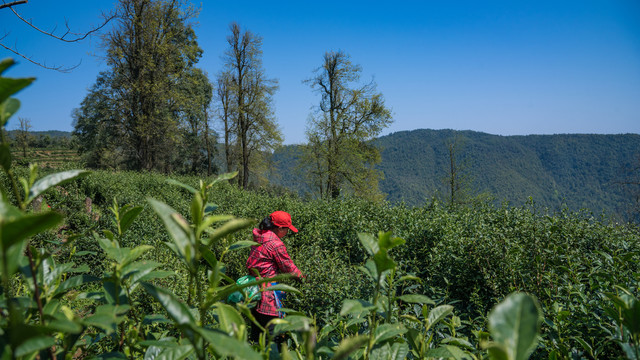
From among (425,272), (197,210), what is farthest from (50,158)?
(197,210)

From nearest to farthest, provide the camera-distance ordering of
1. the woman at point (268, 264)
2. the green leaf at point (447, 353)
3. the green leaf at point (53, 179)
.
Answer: the green leaf at point (53, 179), the green leaf at point (447, 353), the woman at point (268, 264)

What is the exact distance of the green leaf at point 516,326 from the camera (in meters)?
0.44

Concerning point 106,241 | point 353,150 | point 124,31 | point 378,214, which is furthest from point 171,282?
point 353,150

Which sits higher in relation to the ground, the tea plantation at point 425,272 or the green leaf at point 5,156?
the green leaf at point 5,156

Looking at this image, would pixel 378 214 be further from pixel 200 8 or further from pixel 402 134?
pixel 402 134

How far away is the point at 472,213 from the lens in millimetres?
5629

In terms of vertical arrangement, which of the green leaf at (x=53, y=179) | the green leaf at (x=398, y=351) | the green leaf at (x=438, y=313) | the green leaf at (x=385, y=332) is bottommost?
the green leaf at (x=398, y=351)

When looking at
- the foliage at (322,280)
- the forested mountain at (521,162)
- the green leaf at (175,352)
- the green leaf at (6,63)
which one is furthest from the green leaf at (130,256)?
the forested mountain at (521,162)

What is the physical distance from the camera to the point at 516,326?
45 centimetres

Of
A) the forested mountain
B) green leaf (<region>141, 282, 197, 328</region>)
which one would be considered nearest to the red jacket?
green leaf (<region>141, 282, 197, 328</region>)

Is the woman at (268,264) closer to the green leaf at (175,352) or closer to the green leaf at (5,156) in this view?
the green leaf at (175,352)

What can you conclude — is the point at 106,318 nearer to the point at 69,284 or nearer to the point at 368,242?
the point at 69,284

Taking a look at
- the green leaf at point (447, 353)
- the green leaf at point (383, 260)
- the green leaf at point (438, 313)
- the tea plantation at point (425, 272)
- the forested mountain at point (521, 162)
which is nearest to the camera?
the green leaf at point (383, 260)

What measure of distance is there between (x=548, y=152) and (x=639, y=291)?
173 meters
